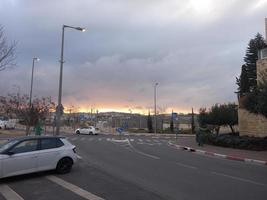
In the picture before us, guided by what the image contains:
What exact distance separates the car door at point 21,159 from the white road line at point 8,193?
0.63m

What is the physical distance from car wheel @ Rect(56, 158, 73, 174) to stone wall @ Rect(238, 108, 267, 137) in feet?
82.8

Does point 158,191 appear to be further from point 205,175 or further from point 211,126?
point 211,126

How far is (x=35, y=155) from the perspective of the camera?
573 inches

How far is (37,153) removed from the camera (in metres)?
14.7

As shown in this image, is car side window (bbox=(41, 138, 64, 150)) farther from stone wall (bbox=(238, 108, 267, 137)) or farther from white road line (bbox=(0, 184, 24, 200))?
stone wall (bbox=(238, 108, 267, 137))

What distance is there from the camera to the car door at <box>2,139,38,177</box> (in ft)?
44.6

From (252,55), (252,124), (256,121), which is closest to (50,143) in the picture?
(256,121)

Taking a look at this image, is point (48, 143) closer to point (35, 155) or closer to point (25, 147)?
point (35, 155)

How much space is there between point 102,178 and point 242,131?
29.1 m

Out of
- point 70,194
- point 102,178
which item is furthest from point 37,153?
point 70,194

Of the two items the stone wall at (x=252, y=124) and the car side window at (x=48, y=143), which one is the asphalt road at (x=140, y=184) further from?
the stone wall at (x=252, y=124)

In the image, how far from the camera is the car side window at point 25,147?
14.1m

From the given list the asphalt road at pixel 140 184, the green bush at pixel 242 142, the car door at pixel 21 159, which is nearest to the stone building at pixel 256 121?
the green bush at pixel 242 142

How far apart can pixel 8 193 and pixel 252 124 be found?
103ft
